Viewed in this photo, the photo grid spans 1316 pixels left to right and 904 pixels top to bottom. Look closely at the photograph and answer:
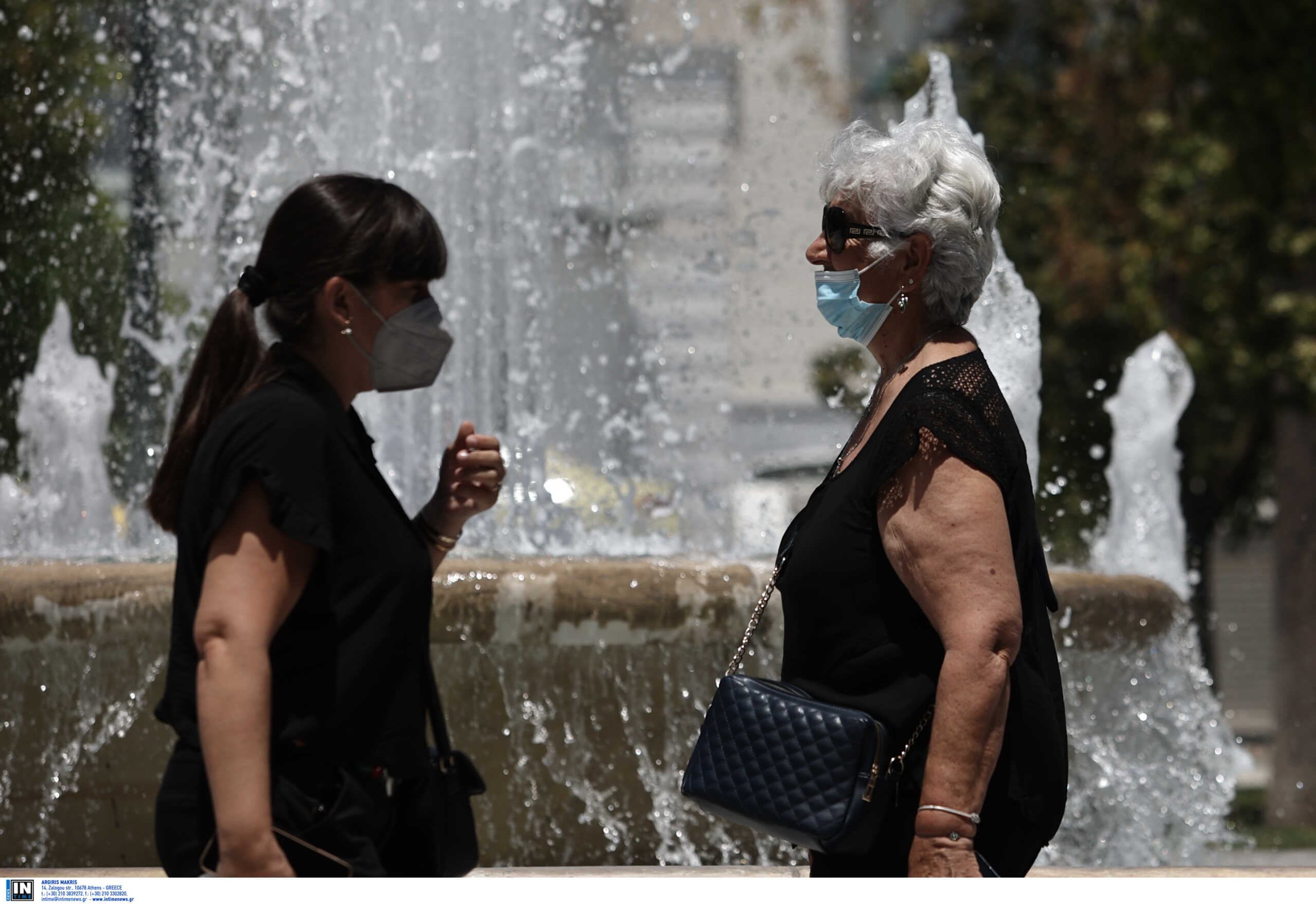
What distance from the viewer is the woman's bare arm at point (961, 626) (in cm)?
185

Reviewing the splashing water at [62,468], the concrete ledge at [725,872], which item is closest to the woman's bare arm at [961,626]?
the concrete ledge at [725,872]

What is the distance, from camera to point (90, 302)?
12195 millimetres

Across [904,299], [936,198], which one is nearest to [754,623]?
[904,299]

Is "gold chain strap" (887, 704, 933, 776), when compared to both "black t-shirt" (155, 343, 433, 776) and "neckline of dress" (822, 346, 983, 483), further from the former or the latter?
"black t-shirt" (155, 343, 433, 776)

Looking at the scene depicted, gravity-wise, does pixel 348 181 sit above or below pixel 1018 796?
above

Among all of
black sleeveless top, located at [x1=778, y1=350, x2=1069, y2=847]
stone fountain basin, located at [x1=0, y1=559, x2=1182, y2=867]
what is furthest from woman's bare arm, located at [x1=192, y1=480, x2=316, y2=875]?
stone fountain basin, located at [x1=0, y1=559, x2=1182, y2=867]

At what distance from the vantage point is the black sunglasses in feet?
6.75

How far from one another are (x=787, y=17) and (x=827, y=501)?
1352 cm

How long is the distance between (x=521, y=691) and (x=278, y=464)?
2.21 meters

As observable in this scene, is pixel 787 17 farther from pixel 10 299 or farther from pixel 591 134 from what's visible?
pixel 10 299

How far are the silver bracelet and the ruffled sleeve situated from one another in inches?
28.7

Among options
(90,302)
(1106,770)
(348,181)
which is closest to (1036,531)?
(348,181)

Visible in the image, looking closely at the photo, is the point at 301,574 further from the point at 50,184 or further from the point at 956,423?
the point at 50,184

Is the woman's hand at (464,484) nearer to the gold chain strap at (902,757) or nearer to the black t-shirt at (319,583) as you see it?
the black t-shirt at (319,583)
